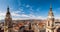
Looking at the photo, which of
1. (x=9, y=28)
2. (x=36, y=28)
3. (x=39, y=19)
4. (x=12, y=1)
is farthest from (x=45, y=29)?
(x=12, y=1)

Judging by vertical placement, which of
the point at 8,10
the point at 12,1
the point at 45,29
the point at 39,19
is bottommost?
the point at 45,29

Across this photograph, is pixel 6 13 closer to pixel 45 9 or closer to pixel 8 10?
pixel 8 10

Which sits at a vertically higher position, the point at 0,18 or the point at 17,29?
the point at 0,18

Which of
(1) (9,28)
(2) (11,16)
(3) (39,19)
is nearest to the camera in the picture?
(1) (9,28)

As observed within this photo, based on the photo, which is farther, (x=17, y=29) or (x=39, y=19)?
A: (x=39, y=19)

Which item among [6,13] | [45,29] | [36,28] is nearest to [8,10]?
[6,13]

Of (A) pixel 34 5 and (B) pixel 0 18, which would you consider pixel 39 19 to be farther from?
(B) pixel 0 18

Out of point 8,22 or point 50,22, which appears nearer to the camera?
point 50,22

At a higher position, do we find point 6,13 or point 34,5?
point 34,5

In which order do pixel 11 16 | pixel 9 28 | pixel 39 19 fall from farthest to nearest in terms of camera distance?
1. pixel 39 19
2. pixel 11 16
3. pixel 9 28
